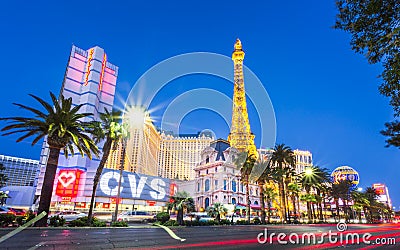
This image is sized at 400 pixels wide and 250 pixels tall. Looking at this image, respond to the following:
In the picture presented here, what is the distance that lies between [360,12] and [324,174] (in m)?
Result: 57.1

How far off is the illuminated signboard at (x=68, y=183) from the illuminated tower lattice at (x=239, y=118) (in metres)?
51.7

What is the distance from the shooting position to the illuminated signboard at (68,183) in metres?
65.2

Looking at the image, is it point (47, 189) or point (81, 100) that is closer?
point (47, 189)

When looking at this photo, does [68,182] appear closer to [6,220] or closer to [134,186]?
[134,186]

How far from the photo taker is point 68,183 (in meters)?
66.6

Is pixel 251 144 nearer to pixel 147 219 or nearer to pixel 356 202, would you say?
pixel 356 202

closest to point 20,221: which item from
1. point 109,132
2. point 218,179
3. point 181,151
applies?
point 109,132

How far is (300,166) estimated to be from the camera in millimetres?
175500

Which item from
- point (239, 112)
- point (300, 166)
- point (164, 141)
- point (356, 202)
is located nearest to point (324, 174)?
point (356, 202)

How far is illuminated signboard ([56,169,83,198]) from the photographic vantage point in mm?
65250

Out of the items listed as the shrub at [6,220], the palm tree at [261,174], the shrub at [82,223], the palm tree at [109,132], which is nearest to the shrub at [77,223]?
the shrub at [82,223]

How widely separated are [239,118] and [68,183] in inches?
2395

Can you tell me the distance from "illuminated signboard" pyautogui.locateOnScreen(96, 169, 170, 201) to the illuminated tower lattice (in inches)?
1171

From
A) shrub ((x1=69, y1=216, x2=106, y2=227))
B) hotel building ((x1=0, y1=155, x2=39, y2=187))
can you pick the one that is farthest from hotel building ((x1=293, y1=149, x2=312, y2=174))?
hotel building ((x1=0, y1=155, x2=39, y2=187))
